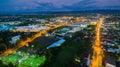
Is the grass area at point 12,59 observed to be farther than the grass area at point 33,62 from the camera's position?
Yes

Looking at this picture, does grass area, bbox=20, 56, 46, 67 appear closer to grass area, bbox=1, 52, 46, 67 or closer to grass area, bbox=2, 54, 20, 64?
grass area, bbox=1, 52, 46, 67

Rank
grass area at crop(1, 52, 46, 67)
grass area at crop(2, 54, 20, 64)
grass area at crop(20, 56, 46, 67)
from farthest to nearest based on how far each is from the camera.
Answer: grass area at crop(2, 54, 20, 64)
grass area at crop(1, 52, 46, 67)
grass area at crop(20, 56, 46, 67)

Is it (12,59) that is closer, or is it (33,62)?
(33,62)

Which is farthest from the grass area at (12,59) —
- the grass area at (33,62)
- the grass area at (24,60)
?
the grass area at (33,62)

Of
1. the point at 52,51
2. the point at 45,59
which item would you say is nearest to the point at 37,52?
the point at 52,51

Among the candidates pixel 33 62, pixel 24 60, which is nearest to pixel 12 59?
pixel 24 60

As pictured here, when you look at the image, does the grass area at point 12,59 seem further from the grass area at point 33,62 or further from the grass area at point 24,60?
the grass area at point 33,62

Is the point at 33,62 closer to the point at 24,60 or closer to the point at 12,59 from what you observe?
the point at 24,60

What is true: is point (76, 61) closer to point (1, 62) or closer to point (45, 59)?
point (45, 59)

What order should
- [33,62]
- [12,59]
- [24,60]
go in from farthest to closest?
[12,59] < [24,60] < [33,62]

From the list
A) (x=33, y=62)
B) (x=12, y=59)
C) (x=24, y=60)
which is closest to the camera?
(x=33, y=62)

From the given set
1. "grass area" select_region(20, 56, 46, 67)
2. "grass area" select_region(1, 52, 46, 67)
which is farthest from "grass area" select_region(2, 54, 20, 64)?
"grass area" select_region(20, 56, 46, 67)
